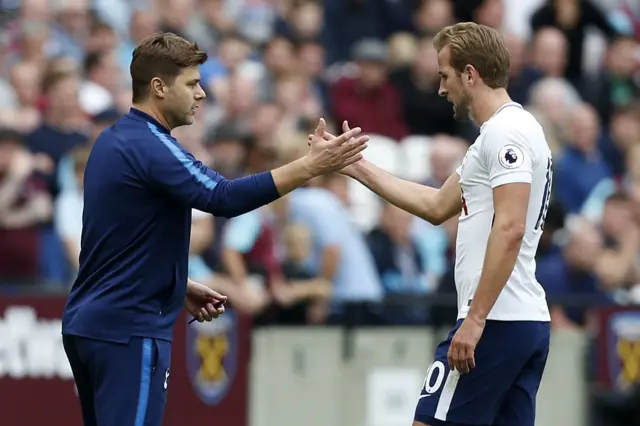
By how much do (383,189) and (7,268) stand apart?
4492 millimetres

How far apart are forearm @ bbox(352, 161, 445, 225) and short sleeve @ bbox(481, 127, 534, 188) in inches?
33.3

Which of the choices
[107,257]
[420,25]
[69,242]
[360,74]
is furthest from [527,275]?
[420,25]

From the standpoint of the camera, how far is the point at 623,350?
1162cm

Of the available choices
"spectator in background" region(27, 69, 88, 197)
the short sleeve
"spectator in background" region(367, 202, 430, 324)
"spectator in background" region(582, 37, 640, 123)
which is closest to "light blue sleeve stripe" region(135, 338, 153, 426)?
the short sleeve

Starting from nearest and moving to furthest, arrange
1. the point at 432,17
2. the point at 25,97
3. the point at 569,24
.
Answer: the point at 25,97, the point at 432,17, the point at 569,24

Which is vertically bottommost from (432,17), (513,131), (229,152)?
(513,131)

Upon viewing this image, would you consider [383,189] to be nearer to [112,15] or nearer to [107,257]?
[107,257]

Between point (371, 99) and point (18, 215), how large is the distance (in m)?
4.64

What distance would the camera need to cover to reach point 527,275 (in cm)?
649

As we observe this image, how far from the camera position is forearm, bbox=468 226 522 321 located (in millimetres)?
6156

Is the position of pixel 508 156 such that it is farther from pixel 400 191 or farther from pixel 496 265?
pixel 400 191

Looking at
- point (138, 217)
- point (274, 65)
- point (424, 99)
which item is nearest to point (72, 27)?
point (274, 65)

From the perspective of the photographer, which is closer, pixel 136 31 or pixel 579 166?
pixel 136 31

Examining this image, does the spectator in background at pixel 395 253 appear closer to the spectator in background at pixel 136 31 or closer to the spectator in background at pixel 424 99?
the spectator in background at pixel 424 99
